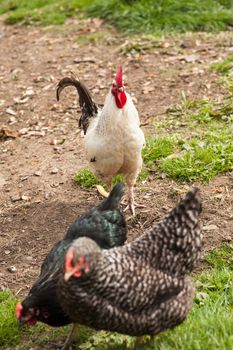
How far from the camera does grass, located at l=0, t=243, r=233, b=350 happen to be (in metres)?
4.03

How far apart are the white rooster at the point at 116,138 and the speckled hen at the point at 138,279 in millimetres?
1675

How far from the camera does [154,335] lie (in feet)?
13.4

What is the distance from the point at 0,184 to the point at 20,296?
6.94 feet

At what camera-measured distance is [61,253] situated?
4.52 metres

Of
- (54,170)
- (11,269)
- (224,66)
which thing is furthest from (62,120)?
(11,269)

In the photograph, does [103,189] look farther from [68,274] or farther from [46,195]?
[68,274]

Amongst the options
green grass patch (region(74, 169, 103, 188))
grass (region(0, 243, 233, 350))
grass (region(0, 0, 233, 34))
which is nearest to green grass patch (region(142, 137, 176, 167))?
green grass patch (region(74, 169, 103, 188))

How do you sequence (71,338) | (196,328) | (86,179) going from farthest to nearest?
(86,179) → (71,338) → (196,328)

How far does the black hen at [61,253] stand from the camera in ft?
14.0

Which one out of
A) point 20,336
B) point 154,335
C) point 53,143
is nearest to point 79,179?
point 53,143

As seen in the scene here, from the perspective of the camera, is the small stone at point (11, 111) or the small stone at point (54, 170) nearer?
the small stone at point (54, 170)

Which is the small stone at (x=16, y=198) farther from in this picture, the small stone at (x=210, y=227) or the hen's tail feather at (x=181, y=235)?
the hen's tail feather at (x=181, y=235)

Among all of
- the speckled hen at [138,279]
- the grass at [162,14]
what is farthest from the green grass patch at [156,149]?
the grass at [162,14]

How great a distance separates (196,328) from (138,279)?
0.62 m
